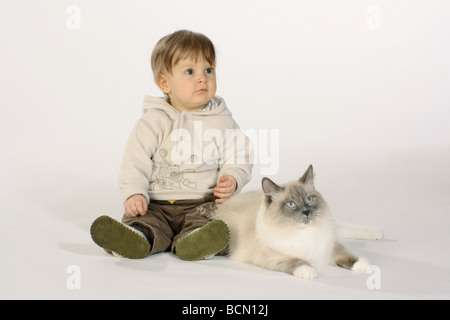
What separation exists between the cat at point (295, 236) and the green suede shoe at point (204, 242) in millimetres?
115

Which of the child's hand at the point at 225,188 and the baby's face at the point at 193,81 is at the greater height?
the baby's face at the point at 193,81

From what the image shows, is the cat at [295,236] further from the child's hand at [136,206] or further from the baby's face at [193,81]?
the baby's face at [193,81]

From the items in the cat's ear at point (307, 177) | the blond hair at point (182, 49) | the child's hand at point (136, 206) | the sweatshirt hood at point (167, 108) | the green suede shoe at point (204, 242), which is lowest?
the green suede shoe at point (204, 242)

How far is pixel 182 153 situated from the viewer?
2645 mm

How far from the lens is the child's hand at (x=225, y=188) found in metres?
2.56

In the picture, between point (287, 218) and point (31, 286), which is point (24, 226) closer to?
point (31, 286)

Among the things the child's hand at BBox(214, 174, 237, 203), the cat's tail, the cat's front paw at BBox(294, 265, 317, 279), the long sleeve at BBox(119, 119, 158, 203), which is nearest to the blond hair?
the long sleeve at BBox(119, 119, 158, 203)

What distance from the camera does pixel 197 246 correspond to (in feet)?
7.27

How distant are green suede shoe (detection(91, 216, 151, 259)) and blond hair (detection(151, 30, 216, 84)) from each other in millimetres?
777

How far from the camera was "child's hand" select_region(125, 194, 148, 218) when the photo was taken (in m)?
2.46

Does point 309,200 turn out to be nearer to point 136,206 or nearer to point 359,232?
point 359,232

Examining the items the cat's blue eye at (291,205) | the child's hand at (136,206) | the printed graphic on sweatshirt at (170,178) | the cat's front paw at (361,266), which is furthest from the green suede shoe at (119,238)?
the cat's front paw at (361,266)

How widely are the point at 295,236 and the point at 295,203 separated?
0.12 meters
